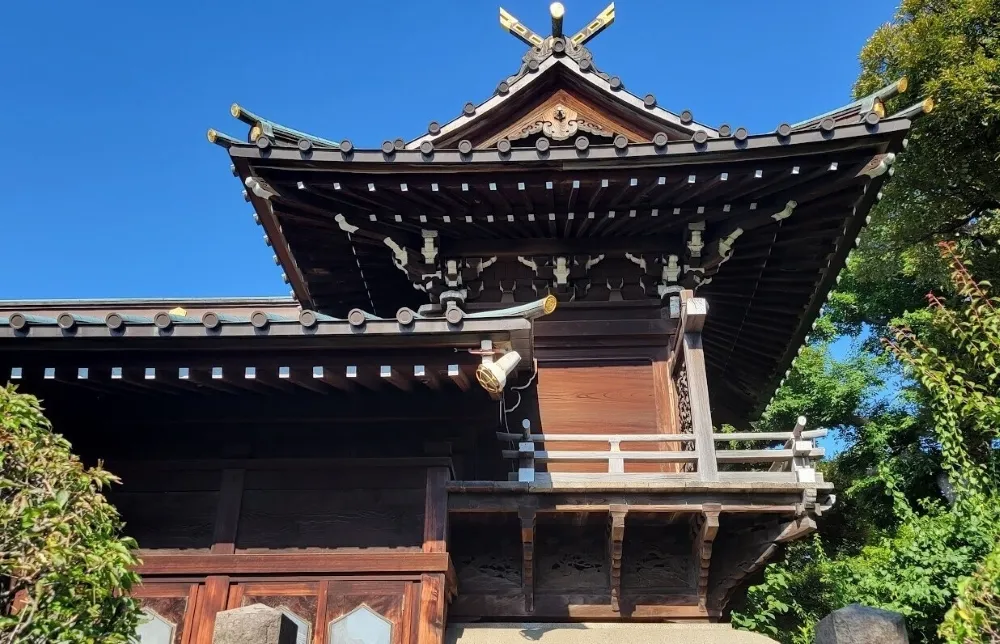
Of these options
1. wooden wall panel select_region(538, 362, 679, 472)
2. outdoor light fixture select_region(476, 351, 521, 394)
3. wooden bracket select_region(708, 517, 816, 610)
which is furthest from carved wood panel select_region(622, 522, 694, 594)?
outdoor light fixture select_region(476, 351, 521, 394)

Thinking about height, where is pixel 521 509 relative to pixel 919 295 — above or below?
below

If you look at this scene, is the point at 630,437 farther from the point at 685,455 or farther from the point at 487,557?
the point at 487,557

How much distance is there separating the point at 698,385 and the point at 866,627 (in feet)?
12.4

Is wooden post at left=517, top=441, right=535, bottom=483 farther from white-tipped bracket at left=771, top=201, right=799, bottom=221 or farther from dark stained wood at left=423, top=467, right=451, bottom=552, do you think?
white-tipped bracket at left=771, top=201, right=799, bottom=221

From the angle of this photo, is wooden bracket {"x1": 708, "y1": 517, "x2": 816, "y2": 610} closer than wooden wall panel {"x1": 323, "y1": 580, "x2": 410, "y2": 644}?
No

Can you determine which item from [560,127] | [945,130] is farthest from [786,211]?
[945,130]

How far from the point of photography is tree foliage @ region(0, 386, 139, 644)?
349 centimetres

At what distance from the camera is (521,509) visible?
255 inches

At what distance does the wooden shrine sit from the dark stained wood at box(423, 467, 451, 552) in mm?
21

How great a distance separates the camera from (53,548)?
11.6ft

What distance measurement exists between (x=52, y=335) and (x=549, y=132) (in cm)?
560

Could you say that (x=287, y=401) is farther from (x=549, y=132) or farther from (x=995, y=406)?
(x=995, y=406)

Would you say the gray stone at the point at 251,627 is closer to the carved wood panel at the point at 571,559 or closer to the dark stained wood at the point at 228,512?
the dark stained wood at the point at 228,512

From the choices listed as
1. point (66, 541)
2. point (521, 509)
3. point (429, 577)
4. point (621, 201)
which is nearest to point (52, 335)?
point (66, 541)
